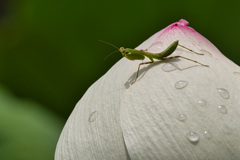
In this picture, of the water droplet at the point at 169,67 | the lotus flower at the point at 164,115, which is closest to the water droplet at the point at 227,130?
the lotus flower at the point at 164,115

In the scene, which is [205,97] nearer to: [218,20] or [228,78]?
[228,78]

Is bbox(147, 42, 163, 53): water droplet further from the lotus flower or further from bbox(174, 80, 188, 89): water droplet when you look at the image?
bbox(174, 80, 188, 89): water droplet

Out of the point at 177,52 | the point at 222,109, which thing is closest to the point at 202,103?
the point at 222,109

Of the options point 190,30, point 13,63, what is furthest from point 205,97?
point 13,63

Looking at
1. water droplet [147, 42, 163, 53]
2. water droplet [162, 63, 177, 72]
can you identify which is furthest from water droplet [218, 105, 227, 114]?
water droplet [147, 42, 163, 53]

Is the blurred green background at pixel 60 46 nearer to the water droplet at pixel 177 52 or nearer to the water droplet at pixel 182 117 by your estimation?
the water droplet at pixel 177 52

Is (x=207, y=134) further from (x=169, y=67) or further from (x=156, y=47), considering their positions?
(x=156, y=47)
